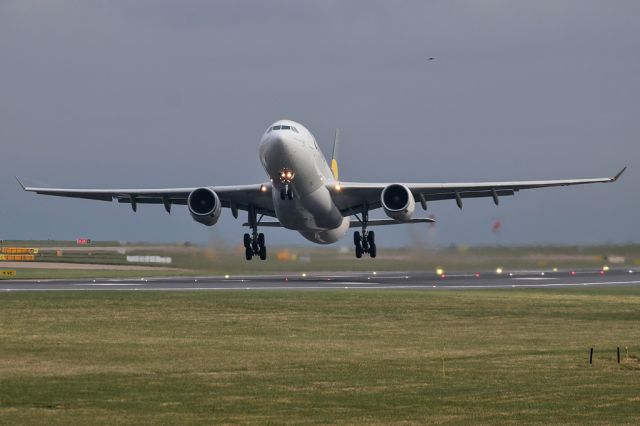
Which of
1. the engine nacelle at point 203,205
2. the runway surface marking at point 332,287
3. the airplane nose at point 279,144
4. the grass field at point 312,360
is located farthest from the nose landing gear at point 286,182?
the runway surface marking at point 332,287

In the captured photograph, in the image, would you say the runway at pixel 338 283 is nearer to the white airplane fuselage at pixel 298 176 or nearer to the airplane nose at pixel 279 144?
the white airplane fuselage at pixel 298 176

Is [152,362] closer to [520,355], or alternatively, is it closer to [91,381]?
[91,381]

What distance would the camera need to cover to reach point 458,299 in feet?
170

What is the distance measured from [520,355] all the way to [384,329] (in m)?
8.16

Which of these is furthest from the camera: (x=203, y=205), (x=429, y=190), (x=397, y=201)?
(x=429, y=190)

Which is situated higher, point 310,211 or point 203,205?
point 203,205

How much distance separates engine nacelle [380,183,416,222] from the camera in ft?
181

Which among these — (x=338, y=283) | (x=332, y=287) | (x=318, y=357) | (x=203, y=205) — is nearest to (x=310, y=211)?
(x=203, y=205)

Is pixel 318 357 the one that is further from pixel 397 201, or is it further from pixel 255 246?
pixel 255 246

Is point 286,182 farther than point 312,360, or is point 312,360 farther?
point 286,182

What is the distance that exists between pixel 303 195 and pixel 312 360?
2185 centimetres

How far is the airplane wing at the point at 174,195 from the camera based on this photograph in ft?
187

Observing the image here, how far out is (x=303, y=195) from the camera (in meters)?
51.2

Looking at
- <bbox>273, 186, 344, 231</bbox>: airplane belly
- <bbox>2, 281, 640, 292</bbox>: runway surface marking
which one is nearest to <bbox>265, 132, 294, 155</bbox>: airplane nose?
<bbox>273, 186, 344, 231</bbox>: airplane belly
